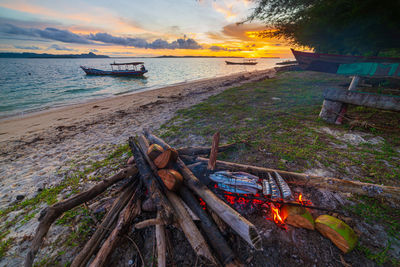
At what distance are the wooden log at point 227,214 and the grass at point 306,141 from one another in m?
2.09

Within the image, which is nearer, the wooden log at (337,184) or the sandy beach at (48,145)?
the wooden log at (337,184)

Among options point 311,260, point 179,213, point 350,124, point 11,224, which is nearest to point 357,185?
point 311,260

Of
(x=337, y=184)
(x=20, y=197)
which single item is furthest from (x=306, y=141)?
(x=20, y=197)

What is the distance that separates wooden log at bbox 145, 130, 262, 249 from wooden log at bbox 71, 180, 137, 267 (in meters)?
1.24

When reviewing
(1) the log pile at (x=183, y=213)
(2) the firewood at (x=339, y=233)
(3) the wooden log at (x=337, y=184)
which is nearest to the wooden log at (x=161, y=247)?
(1) the log pile at (x=183, y=213)

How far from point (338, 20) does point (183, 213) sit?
51.3 feet

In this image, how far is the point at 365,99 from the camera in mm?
5258

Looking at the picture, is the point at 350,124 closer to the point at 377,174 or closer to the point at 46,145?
the point at 377,174

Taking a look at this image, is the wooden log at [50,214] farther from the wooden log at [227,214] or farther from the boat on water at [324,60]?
the boat on water at [324,60]

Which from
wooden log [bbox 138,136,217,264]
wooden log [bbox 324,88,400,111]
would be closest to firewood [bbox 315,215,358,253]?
wooden log [bbox 138,136,217,264]

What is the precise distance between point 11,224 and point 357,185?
23.7 feet

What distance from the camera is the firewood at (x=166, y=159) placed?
302 centimetres

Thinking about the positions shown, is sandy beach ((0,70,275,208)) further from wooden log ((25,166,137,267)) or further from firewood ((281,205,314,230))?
firewood ((281,205,314,230))

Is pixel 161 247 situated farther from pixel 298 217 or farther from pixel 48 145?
pixel 48 145
